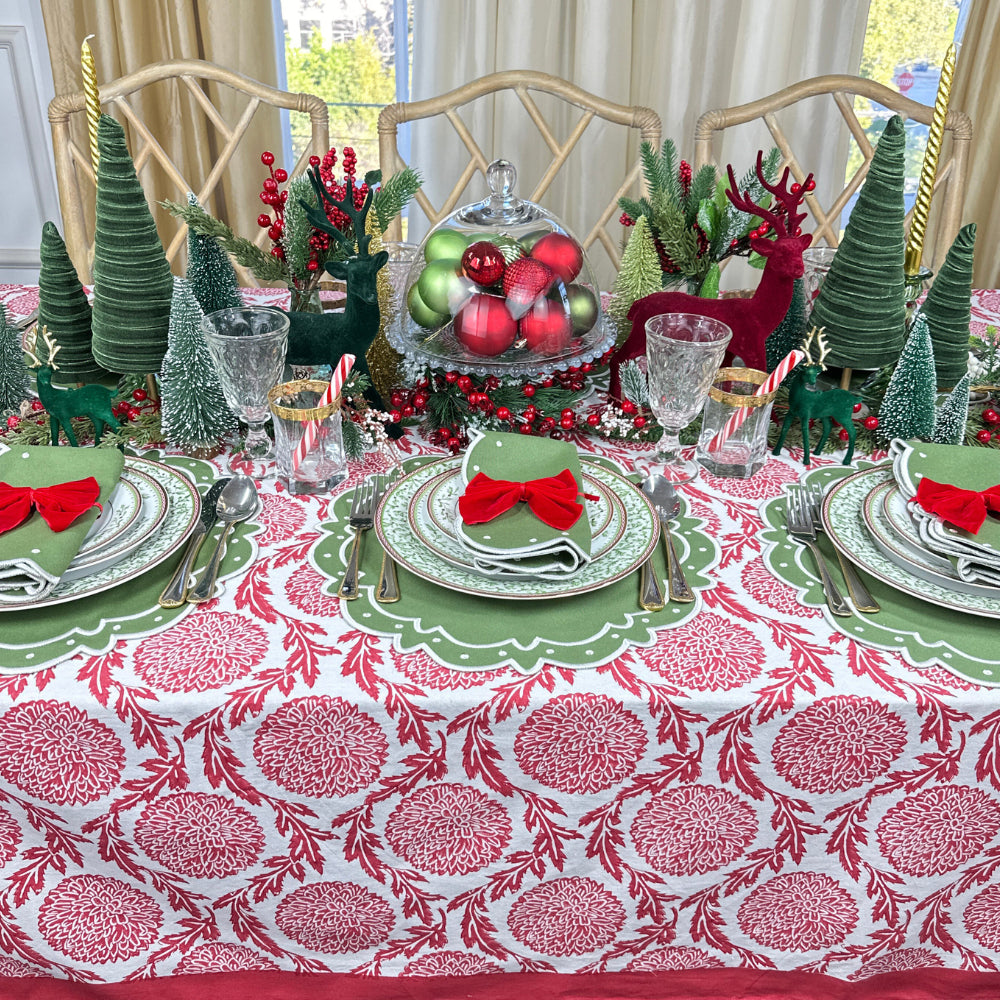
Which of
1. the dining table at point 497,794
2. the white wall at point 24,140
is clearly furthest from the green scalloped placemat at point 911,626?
the white wall at point 24,140

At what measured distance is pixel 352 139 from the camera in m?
2.84

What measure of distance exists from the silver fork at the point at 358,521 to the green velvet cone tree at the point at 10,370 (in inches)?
18.0

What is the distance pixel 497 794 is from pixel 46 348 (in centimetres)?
75

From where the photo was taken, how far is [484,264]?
98 centimetres

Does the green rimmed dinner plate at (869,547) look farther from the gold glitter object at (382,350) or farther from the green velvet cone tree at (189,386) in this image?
the green velvet cone tree at (189,386)

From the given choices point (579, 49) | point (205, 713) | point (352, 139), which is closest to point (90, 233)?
point (352, 139)

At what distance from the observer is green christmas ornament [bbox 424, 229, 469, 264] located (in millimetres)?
1040

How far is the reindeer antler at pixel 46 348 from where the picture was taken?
939 millimetres

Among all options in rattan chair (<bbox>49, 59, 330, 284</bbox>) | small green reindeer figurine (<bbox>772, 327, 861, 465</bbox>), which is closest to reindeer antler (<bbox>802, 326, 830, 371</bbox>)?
small green reindeer figurine (<bbox>772, 327, 861, 465</bbox>)

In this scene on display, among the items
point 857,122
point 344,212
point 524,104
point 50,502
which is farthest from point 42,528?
point 857,122

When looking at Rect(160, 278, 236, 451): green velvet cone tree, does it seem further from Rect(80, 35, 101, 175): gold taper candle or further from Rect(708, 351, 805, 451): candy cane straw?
Rect(708, 351, 805, 451): candy cane straw

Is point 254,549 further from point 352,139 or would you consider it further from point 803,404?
point 352,139

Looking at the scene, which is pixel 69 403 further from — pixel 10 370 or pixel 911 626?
pixel 911 626

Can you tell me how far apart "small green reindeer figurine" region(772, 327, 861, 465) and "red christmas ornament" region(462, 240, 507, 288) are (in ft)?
1.12
